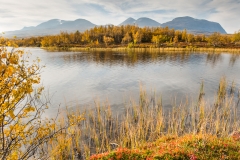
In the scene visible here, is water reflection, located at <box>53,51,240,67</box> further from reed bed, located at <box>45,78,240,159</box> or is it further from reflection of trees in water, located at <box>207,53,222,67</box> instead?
reed bed, located at <box>45,78,240,159</box>

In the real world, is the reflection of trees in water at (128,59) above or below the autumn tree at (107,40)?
below

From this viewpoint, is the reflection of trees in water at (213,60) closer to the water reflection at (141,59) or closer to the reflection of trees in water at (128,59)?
the water reflection at (141,59)

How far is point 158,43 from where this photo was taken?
12525cm

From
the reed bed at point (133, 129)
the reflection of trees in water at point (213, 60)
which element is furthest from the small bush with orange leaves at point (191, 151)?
the reflection of trees in water at point (213, 60)

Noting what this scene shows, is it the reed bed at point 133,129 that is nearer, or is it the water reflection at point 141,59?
the reed bed at point 133,129

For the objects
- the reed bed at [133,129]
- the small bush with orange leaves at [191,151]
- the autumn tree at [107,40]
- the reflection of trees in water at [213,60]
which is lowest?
the reed bed at [133,129]

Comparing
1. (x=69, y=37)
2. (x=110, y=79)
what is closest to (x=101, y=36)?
(x=69, y=37)

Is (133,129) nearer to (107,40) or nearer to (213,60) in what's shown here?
(213,60)

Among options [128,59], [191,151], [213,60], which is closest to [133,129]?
[191,151]

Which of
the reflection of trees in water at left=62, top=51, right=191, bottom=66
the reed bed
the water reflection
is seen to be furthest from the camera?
the reflection of trees in water at left=62, top=51, right=191, bottom=66

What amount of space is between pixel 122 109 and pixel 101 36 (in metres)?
141

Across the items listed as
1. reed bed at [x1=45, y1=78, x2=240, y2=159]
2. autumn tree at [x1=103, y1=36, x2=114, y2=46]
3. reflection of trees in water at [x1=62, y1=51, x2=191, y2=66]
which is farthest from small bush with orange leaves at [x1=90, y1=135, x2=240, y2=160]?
autumn tree at [x1=103, y1=36, x2=114, y2=46]

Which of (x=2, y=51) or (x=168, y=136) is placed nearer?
(x=2, y=51)

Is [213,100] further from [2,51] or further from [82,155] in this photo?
[2,51]
